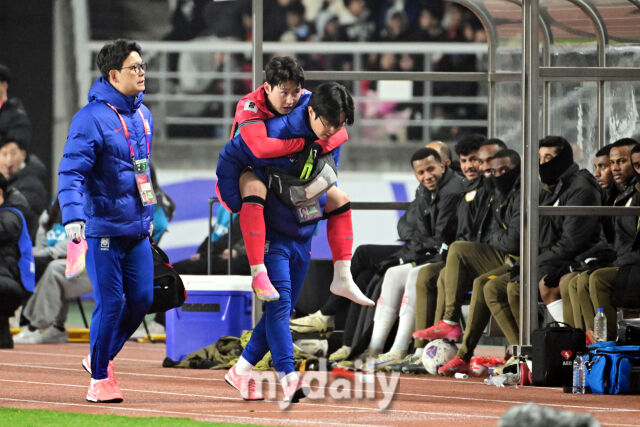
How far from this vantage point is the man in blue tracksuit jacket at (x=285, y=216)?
679 cm

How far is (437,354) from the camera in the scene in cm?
928

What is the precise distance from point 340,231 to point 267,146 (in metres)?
0.66

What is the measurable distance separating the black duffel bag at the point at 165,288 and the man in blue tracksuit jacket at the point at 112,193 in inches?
49.5

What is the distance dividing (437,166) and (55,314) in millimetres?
4123

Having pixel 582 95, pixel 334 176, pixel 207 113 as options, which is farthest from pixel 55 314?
pixel 207 113

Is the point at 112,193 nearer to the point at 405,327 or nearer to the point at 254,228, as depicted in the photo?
the point at 254,228

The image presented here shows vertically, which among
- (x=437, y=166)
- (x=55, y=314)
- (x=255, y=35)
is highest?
(x=255, y=35)

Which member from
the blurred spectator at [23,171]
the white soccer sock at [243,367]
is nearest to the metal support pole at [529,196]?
the white soccer sock at [243,367]

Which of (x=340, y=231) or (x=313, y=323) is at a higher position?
(x=340, y=231)

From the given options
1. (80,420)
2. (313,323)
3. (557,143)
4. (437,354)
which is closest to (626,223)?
(557,143)

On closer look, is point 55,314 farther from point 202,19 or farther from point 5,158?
point 202,19

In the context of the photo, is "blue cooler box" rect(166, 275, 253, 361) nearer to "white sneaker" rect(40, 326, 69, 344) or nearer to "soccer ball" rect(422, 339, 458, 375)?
"soccer ball" rect(422, 339, 458, 375)

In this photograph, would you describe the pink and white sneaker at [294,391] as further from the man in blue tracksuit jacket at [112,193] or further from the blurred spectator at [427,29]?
the blurred spectator at [427,29]

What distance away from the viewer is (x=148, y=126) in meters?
7.09
